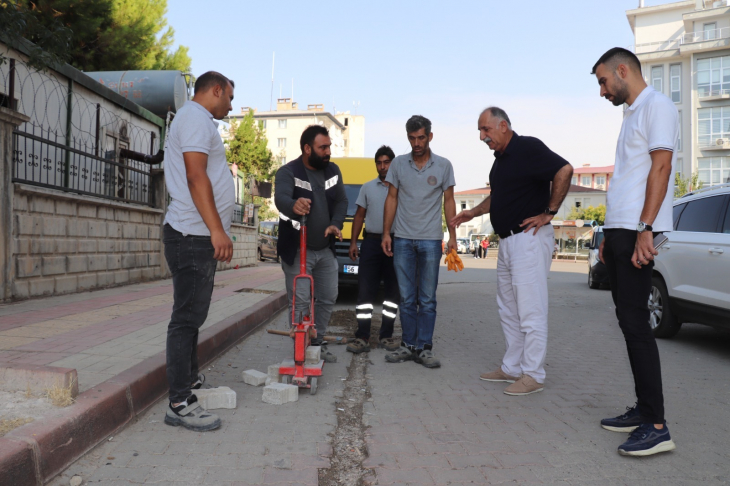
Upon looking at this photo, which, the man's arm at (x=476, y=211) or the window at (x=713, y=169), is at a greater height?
the window at (x=713, y=169)

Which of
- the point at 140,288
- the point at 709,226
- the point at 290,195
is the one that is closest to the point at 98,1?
the point at 140,288

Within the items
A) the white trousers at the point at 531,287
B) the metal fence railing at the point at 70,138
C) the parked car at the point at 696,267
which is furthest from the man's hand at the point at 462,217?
the metal fence railing at the point at 70,138

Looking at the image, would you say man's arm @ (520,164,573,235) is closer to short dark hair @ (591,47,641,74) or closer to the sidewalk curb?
short dark hair @ (591,47,641,74)

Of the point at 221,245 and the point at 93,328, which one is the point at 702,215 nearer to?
the point at 221,245

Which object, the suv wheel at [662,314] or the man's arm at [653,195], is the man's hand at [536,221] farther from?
the suv wheel at [662,314]

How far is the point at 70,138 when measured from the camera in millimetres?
10289

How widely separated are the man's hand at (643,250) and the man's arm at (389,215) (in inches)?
104

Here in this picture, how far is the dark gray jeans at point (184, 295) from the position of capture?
3.38 m

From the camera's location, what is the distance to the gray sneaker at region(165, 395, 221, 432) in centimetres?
337

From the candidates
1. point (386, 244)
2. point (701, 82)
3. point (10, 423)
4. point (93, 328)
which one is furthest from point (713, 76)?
point (10, 423)

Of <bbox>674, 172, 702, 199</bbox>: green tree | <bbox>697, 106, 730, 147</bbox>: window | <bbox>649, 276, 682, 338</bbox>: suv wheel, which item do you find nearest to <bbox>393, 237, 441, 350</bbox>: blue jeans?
<bbox>649, 276, 682, 338</bbox>: suv wheel

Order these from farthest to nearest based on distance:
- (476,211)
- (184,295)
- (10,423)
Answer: (476,211)
(184,295)
(10,423)

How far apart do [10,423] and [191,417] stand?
3.09ft

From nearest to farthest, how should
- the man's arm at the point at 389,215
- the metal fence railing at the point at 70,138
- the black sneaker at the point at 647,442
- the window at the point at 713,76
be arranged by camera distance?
the black sneaker at the point at 647,442, the man's arm at the point at 389,215, the metal fence railing at the point at 70,138, the window at the point at 713,76
